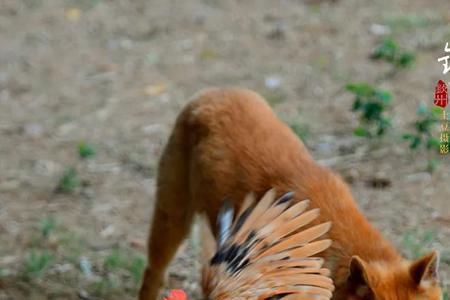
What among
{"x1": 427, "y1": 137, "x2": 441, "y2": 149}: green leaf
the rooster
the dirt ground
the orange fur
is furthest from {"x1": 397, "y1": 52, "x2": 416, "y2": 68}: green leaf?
the rooster

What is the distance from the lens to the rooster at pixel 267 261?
353 cm

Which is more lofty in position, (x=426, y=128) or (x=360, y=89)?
(x=360, y=89)

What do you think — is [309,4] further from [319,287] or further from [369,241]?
[319,287]

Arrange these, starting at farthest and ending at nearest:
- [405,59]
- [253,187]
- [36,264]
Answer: [405,59] < [36,264] < [253,187]

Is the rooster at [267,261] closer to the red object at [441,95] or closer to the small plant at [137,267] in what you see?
the small plant at [137,267]

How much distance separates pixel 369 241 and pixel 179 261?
227cm

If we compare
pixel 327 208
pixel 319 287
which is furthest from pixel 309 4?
pixel 319 287

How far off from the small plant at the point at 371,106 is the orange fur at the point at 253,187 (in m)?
2.11

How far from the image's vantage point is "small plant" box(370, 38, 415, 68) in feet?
30.3

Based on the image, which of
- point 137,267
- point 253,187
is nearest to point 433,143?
point 137,267

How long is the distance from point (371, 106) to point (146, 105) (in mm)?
2511

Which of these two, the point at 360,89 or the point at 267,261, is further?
the point at 360,89

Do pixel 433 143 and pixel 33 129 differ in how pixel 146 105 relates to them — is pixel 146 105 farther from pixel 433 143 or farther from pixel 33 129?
pixel 433 143

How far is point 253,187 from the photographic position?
206 inches
